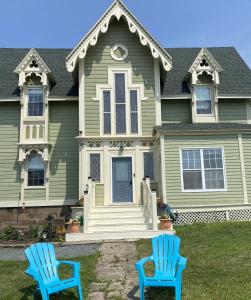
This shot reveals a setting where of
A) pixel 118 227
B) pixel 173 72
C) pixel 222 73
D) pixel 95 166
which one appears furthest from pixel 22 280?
pixel 222 73

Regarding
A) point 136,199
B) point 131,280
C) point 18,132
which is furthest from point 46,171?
point 131,280

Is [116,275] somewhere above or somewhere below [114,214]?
below

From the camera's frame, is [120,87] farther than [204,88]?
No

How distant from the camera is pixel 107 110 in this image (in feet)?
50.9

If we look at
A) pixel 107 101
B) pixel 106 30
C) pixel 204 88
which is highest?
pixel 106 30

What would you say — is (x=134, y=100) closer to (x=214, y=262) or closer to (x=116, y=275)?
(x=214, y=262)

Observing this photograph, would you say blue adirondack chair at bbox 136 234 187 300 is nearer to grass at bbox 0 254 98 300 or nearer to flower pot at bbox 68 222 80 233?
grass at bbox 0 254 98 300

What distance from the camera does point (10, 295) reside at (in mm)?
5887

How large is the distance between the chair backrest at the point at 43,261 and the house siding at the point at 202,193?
8.47 metres

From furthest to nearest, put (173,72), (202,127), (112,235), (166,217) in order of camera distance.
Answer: (173,72) → (202,127) → (166,217) → (112,235)

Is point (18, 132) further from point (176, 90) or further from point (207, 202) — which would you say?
point (207, 202)

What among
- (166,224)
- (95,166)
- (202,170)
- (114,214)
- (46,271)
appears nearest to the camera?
(46,271)

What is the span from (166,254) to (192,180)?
332 inches

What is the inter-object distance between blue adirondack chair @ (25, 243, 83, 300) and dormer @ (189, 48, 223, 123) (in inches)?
463
